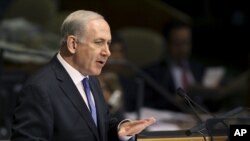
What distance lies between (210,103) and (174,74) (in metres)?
0.55

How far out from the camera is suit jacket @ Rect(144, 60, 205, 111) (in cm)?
725

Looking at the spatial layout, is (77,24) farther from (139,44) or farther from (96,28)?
(139,44)

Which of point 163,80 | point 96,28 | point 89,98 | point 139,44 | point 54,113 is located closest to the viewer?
point 54,113

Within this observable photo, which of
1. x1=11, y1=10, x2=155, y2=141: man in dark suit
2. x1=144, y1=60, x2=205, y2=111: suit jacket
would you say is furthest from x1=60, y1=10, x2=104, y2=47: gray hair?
x1=144, y1=60, x2=205, y2=111: suit jacket

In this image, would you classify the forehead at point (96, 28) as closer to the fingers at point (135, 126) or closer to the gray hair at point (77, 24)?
the gray hair at point (77, 24)

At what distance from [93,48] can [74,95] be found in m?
0.23

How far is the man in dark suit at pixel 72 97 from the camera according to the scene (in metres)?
3.77

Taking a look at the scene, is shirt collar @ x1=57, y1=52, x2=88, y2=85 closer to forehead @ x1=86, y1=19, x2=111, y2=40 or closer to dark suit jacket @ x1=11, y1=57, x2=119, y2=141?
dark suit jacket @ x1=11, y1=57, x2=119, y2=141

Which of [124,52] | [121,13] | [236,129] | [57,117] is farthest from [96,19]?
[121,13]

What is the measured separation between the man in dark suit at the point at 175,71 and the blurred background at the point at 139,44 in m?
0.03

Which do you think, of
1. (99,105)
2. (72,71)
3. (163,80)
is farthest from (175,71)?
(72,71)

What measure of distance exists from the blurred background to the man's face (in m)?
1.81

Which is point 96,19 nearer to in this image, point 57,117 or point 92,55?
point 92,55

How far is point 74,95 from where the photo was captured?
397 cm
